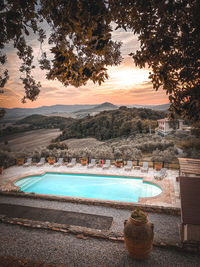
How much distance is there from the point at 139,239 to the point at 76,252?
62.4 inches

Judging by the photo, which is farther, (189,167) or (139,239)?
(189,167)

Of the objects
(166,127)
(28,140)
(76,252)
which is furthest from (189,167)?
(166,127)

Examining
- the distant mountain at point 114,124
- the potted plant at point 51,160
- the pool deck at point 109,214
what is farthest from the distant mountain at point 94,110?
the pool deck at point 109,214

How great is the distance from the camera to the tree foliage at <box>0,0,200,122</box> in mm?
1780

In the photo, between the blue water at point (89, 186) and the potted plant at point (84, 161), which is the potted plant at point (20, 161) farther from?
the potted plant at point (84, 161)

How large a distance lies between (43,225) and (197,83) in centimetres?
551

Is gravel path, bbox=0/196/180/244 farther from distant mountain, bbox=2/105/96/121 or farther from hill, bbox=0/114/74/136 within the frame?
distant mountain, bbox=2/105/96/121

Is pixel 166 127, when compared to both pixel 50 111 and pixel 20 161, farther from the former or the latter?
pixel 20 161

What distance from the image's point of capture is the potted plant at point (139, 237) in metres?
3.77

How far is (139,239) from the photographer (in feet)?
12.4

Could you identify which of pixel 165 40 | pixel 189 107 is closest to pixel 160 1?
pixel 165 40

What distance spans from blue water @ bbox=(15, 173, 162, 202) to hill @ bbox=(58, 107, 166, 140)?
17867 millimetres

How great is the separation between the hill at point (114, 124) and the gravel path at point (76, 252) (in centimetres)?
2427

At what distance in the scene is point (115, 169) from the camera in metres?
11.5
